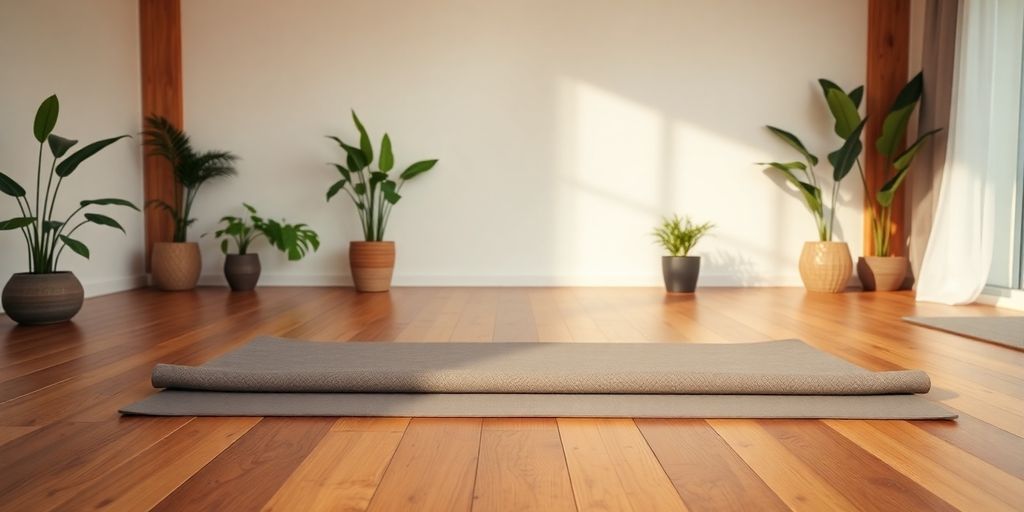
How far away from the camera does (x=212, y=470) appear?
1122mm

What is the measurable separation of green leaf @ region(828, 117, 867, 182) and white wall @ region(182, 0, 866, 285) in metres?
0.33

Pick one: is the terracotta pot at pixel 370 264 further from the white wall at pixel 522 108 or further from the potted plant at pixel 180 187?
the potted plant at pixel 180 187

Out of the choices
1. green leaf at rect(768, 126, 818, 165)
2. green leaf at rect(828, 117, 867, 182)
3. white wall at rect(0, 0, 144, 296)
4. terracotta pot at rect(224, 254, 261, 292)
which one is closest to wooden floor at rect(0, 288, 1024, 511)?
white wall at rect(0, 0, 144, 296)

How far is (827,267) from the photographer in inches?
162

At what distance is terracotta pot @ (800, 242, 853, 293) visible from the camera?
412 centimetres

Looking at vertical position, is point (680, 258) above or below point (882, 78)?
below

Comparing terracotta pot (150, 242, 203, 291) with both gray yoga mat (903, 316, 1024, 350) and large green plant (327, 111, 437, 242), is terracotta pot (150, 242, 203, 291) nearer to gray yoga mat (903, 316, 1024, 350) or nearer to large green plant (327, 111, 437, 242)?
large green plant (327, 111, 437, 242)

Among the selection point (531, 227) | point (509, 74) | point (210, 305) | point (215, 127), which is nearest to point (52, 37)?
point (215, 127)

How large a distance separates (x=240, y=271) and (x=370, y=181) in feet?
3.07

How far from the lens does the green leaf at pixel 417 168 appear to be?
421 centimetres

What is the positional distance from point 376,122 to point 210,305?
163 cm

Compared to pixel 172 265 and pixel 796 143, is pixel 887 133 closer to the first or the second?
pixel 796 143

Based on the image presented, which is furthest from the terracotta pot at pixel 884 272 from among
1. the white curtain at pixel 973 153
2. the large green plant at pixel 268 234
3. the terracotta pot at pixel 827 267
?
the large green plant at pixel 268 234

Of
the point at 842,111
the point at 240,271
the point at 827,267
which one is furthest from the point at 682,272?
the point at 240,271
